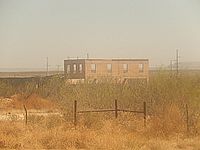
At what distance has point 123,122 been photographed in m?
23.4

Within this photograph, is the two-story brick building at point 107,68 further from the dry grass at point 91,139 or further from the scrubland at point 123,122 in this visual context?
the dry grass at point 91,139

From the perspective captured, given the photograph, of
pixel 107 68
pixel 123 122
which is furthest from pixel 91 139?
pixel 107 68

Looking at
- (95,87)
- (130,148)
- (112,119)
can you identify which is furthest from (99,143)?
(95,87)

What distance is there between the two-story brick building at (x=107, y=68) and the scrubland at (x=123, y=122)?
4030cm

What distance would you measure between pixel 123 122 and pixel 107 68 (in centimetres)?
5154

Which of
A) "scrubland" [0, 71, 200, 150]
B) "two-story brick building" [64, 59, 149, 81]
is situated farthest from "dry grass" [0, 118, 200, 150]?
"two-story brick building" [64, 59, 149, 81]

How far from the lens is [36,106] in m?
48.8

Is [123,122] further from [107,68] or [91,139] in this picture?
[107,68]

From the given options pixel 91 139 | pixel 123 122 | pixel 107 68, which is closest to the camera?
pixel 91 139

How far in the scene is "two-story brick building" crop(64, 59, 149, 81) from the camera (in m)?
72.3

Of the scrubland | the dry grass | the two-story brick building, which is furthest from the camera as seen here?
the two-story brick building

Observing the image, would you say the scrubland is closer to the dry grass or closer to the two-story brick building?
the dry grass

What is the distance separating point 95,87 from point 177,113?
8.17m

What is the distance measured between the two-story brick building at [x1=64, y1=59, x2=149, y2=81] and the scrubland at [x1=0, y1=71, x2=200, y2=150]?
40299mm
